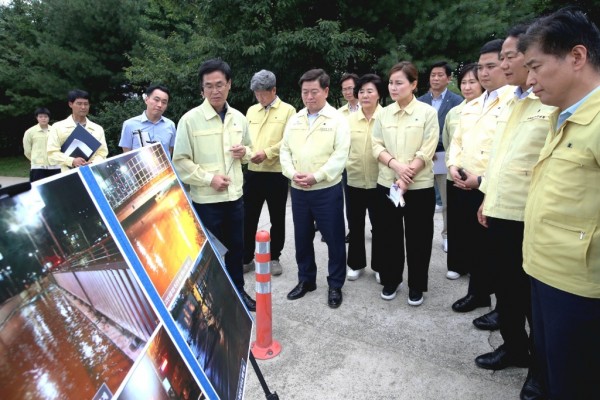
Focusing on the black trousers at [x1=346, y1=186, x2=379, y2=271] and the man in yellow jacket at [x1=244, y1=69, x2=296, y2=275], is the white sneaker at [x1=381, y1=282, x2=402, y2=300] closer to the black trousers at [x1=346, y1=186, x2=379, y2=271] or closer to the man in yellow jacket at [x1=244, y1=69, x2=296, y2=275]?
the black trousers at [x1=346, y1=186, x2=379, y2=271]

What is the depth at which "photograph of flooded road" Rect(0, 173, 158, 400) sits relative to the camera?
2.35 feet

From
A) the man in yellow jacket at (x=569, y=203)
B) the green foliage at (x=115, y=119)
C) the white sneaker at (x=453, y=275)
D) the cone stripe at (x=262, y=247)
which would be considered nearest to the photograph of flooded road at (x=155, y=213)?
the cone stripe at (x=262, y=247)

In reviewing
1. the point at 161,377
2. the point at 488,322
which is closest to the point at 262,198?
the point at 488,322

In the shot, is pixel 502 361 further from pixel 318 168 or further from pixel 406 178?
pixel 318 168

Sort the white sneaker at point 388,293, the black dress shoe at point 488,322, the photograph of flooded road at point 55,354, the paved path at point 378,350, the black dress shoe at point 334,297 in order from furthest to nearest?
1. the white sneaker at point 388,293
2. the black dress shoe at point 334,297
3. the black dress shoe at point 488,322
4. the paved path at point 378,350
5. the photograph of flooded road at point 55,354

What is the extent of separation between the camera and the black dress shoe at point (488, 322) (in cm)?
298

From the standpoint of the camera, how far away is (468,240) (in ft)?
11.9

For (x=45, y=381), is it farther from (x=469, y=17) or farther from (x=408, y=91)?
(x=469, y=17)

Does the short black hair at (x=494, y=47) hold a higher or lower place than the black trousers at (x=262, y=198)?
higher

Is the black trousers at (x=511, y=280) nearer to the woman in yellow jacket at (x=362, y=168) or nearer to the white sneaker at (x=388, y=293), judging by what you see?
the white sneaker at (x=388, y=293)

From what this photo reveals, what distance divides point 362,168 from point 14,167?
54.1 ft

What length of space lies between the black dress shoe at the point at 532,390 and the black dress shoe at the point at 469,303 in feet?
3.22

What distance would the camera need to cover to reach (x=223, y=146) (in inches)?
120

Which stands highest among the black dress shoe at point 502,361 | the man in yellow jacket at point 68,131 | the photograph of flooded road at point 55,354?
the man in yellow jacket at point 68,131
